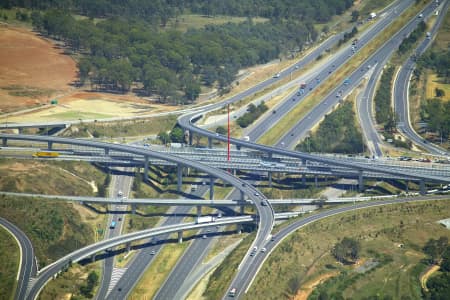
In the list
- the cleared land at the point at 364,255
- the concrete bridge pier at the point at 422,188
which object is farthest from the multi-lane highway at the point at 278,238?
the concrete bridge pier at the point at 422,188

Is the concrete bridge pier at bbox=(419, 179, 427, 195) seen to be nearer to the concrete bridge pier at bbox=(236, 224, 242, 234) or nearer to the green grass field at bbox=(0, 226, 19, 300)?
the concrete bridge pier at bbox=(236, 224, 242, 234)

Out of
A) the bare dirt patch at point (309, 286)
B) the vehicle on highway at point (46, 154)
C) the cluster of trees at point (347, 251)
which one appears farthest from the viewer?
the vehicle on highway at point (46, 154)

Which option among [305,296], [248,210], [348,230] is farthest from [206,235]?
[305,296]

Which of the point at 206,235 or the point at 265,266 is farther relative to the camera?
the point at 206,235

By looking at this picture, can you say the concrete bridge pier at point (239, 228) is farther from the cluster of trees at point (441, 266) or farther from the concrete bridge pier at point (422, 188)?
the concrete bridge pier at point (422, 188)

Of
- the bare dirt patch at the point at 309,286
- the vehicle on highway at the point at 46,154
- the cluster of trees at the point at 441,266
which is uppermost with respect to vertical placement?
the vehicle on highway at the point at 46,154

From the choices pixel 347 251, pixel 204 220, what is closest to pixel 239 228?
pixel 204 220

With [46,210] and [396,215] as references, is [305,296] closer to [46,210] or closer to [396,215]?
[396,215]
